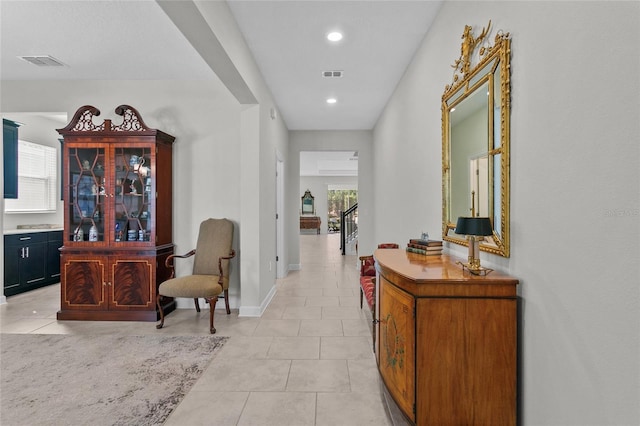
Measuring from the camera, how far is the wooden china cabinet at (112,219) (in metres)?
3.96

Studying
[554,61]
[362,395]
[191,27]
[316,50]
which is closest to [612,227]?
[554,61]

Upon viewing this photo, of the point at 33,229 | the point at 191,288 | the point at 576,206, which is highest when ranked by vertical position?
the point at 576,206

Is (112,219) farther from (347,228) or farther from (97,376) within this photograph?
(347,228)

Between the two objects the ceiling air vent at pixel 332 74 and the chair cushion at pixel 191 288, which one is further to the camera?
the ceiling air vent at pixel 332 74

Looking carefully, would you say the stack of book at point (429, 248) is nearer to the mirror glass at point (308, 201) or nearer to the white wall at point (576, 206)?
the white wall at point (576, 206)

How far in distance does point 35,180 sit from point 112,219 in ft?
10.7

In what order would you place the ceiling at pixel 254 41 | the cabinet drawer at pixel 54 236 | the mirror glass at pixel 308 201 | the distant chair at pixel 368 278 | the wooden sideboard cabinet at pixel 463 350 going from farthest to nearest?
the mirror glass at pixel 308 201 < the cabinet drawer at pixel 54 236 < the distant chair at pixel 368 278 < the ceiling at pixel 254 41 < the wooden sideboard cabinet at pixel 463 350

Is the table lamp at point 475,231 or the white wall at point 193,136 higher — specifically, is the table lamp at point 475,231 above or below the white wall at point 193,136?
below

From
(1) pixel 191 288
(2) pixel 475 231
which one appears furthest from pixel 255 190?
(2) pixel 475 231

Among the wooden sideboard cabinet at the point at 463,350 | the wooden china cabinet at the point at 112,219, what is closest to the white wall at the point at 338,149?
the wooden china cabinet at the point at 112,219

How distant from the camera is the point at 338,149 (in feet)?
23.3

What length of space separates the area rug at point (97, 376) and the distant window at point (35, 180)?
326 centimetres

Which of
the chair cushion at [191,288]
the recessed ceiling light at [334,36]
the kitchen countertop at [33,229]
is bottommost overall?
the chair cushion at [191,288]

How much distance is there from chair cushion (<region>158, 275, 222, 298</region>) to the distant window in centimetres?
400
